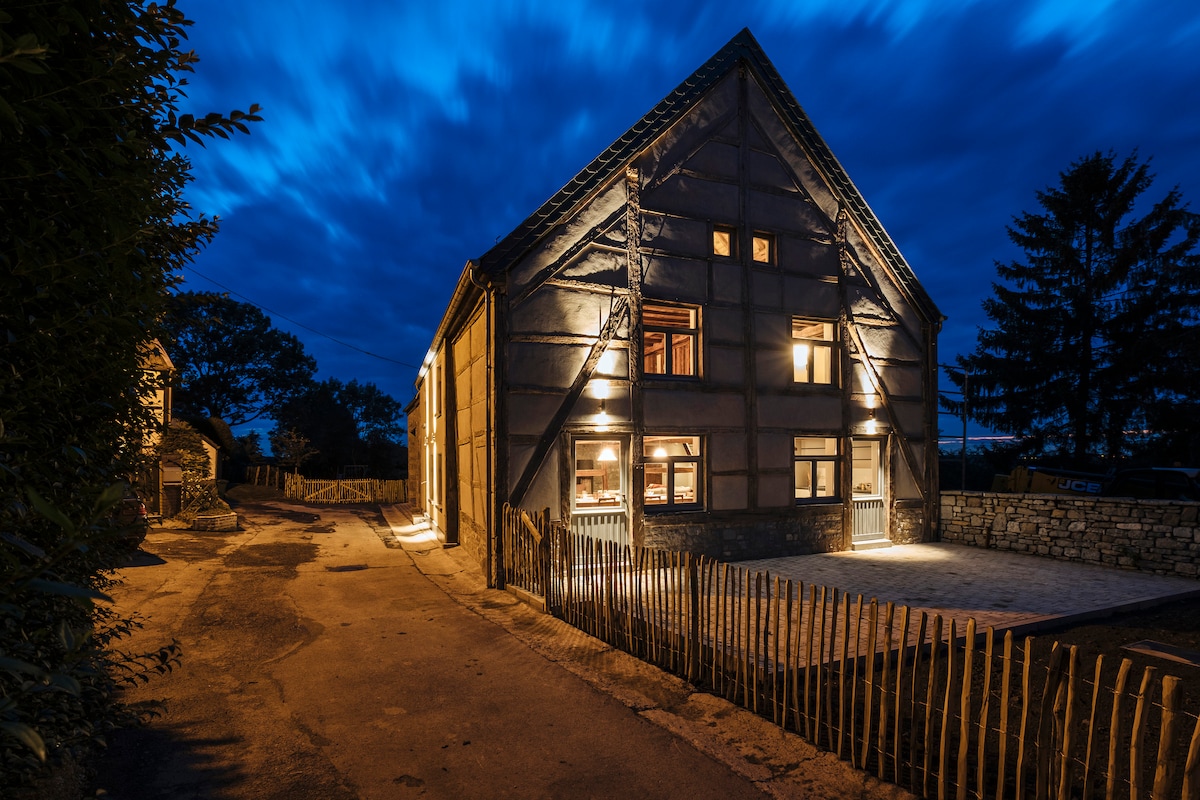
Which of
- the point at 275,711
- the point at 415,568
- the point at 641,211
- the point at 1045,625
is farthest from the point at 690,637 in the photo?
the point at 641,211

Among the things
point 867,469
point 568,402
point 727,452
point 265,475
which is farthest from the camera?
point 265,475

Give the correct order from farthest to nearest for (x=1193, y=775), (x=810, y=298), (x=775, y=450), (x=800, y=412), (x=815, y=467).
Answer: (x=815, y=467), (x=810, y=298), (x=800, y=412), (x=775, y=450), (x=1193, y=775)

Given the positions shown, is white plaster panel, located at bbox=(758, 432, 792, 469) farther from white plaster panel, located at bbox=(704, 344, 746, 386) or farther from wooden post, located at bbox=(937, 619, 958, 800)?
wooden post, located at bbox=(937, 619, 958, 800)

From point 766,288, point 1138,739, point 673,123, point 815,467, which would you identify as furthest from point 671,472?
point 1138,739

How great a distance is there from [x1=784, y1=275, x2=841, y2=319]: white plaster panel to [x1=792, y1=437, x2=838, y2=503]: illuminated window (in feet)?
9.42

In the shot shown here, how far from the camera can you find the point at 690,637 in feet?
19.8

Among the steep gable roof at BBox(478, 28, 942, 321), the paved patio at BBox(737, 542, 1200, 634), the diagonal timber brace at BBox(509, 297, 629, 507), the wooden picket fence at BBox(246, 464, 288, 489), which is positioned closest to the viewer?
the paved patio at BBox(737, 542, 1200, 634)

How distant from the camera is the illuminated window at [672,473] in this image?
11.9 metres

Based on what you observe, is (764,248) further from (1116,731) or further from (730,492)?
(1116,731)

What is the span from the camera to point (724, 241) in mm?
12836

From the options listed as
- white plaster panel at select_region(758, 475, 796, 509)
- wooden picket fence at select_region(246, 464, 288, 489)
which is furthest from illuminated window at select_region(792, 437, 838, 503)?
wooden picket fence at select_region(246, 464, 288, 489)

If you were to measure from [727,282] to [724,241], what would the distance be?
0.97 metres

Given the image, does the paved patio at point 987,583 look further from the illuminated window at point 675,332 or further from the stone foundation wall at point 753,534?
the illuminated window at point 675,332

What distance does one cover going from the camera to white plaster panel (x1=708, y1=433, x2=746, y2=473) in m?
12.2
